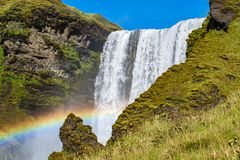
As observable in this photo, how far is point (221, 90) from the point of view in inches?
634

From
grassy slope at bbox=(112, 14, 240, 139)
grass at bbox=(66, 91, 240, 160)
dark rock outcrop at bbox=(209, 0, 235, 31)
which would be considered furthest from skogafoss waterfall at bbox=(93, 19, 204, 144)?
grass at bbox=(66, 91, 240, 160)

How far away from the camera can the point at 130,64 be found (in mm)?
60656

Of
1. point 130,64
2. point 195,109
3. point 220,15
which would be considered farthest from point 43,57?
point 195,109

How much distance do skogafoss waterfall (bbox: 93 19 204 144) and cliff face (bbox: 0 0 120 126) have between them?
307 centimetres

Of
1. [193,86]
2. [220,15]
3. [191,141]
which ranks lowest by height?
[191,141]

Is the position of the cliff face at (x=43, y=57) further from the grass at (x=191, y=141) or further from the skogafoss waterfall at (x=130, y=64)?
the grass at (x=191, y=141)

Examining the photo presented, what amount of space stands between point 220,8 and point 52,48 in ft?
142

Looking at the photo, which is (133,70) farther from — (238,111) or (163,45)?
(238,111)

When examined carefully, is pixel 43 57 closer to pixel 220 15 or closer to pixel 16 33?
pixel 16 33

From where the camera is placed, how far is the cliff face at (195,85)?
48.0 feet

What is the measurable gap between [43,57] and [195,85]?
1955 inches

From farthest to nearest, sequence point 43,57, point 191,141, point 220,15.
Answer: point 43,57 < point 220,15 < point 191,141

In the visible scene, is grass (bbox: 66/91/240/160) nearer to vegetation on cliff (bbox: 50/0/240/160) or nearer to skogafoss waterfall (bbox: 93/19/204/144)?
vegetation on cliff (bbox: 50/0/240/160)

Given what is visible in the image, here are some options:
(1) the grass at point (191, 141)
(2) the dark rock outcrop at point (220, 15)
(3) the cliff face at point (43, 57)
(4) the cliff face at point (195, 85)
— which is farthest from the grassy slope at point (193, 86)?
(3) the cliff face at point (43, 57)
